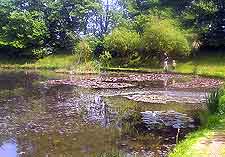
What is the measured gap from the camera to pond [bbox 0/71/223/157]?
20.2m

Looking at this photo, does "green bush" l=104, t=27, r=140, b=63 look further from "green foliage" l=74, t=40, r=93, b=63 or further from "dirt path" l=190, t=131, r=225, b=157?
"dirt path" l=190, t=131, r=225, b=157

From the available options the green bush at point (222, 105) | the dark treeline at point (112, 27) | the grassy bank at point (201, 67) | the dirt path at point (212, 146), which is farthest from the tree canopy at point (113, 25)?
the dirt path at point (212, 146)

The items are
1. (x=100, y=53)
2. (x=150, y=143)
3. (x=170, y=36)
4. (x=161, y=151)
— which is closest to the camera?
(x=161, y=151)

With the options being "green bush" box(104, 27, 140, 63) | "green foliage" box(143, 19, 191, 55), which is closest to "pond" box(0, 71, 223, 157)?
"green foliage" box(143, 19, 191, 55)

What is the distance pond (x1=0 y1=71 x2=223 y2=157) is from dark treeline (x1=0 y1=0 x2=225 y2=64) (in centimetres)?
1227

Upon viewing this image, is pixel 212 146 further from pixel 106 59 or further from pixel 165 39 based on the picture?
pixel 106 59

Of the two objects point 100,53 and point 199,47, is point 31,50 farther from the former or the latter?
point 199,47

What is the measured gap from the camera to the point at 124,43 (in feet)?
197

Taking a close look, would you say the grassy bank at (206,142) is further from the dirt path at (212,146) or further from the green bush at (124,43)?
the green bush at (124,43)

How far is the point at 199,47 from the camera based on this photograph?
5997cm

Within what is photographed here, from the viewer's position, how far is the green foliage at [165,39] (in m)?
55.6

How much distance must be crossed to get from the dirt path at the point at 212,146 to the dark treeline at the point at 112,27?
122ft

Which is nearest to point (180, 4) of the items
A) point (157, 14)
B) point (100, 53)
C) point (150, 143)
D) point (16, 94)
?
point (157, 14)

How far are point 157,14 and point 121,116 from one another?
→ 37982 millimetres
